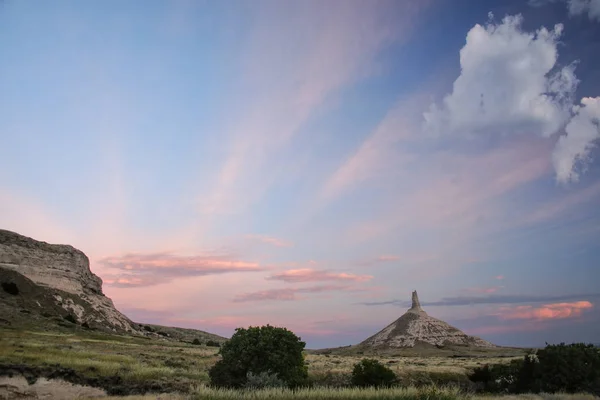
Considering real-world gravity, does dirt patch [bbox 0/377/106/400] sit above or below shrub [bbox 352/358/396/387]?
below

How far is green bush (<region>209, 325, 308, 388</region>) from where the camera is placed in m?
24.0

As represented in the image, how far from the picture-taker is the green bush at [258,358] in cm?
2403

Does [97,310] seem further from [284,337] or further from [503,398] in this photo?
[503,398]

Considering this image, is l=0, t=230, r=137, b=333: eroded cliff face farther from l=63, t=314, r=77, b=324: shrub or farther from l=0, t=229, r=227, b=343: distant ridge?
l=63, t=314, r=77, b=324: shrub

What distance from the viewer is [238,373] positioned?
2441cm

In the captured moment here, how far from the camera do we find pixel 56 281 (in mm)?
85938

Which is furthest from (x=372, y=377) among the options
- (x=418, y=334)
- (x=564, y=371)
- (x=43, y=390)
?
(x=418, y=334)

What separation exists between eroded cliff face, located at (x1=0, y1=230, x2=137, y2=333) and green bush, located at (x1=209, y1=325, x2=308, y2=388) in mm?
60899

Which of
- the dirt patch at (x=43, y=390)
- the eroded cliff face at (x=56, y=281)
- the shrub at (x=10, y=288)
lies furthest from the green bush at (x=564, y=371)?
the shrub at (x=10, y=288)

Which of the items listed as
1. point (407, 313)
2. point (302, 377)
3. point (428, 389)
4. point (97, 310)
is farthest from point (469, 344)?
point (428, 389)

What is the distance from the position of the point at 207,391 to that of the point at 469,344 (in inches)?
5039

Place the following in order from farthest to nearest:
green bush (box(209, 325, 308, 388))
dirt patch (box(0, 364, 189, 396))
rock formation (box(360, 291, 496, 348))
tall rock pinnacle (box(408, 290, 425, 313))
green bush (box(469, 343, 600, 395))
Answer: tall rock pinnacle (box(408, 290, 425, 313)), rock formation (box(360, 291, 496, 348)), green bush (box(209, 325, 308, 388)), green bush (box(469, 343, 600, 395)), dirt patch (box(0, 364, 189, 396))

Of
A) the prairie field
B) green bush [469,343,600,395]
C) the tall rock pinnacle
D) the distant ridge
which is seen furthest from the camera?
the tall rock pinnacle

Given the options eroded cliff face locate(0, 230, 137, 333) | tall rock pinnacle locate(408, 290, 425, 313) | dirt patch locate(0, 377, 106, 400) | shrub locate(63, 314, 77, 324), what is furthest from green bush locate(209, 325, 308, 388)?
tall rock pinnacle locate(408, 290, 425, 313)
